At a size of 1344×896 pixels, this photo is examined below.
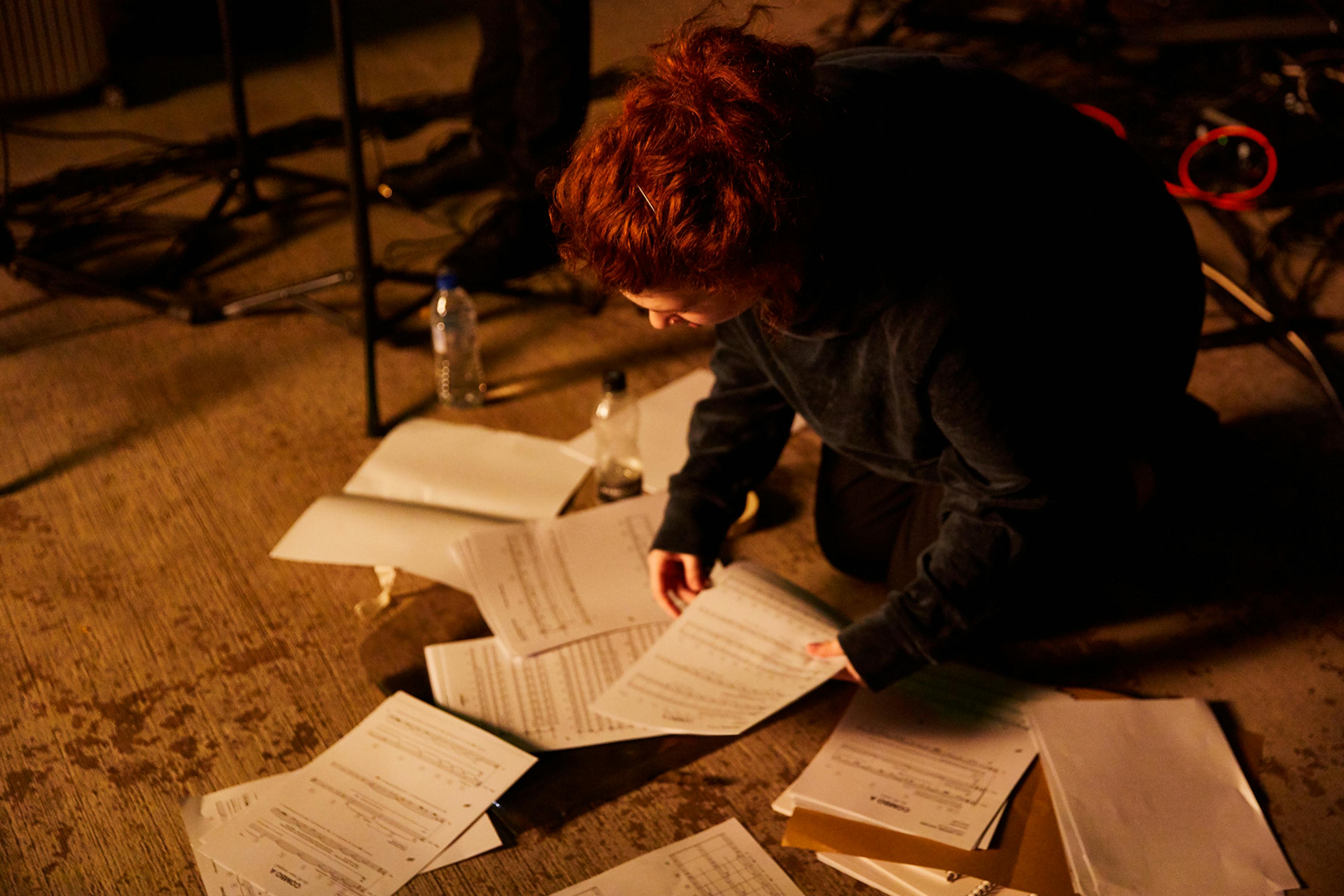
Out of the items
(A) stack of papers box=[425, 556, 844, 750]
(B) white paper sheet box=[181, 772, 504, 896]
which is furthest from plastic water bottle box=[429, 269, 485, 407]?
(B) white paper sheet box=[181, 772, 504, 896]

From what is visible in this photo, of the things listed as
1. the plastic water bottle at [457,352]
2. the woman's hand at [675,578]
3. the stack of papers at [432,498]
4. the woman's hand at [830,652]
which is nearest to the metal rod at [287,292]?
the plastic water bottle at [457,352]

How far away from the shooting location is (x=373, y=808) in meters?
1.18

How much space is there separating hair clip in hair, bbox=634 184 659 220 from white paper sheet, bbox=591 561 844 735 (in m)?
0.60

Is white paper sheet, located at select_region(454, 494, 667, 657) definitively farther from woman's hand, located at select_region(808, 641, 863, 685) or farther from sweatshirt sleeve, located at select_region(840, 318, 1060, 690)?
sweatshirt sleeve, located at select_region(840, 318, 1060, 690)

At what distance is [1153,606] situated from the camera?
151 centimetres

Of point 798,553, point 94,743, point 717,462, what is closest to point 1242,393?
point 798,553

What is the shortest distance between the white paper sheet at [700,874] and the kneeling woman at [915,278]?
0.75 feet

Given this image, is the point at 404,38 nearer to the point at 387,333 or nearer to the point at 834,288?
the point at 387,333

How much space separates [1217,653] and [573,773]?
0.84 m

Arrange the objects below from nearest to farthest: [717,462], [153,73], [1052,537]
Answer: [1052,537], [717,462], [153,73]

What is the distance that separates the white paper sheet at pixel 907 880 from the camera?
3.67ft

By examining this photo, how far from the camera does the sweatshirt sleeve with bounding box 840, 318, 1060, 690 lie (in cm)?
105

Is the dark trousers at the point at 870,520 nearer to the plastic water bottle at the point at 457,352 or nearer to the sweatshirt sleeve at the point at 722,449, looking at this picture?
the sweatshirt sleeve at the point at 722,449

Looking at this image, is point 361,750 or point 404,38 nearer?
point 361,750
